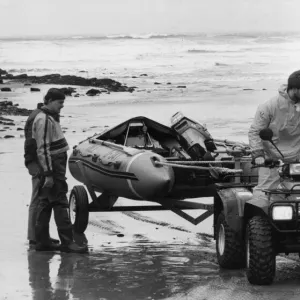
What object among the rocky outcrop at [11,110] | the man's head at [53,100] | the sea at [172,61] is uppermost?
the man's head at [53,100]

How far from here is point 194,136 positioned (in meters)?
11.8

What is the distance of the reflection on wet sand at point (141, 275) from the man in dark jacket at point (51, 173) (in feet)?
0.70

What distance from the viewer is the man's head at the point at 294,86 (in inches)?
301

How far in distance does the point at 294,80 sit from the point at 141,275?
6.96 ft

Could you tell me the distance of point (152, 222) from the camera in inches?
447

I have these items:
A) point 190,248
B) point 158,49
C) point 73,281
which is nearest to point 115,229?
point 190,248

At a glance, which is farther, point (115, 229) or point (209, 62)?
point (209, 62)

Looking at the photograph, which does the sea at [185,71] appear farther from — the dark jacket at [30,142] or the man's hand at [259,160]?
the man's hand at [259,160]

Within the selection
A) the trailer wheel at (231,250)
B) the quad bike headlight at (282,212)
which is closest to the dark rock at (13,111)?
the trailer wheel at (231,250)

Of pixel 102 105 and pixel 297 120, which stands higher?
pixel 297 120

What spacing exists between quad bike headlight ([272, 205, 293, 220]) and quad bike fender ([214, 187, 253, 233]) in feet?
2.52

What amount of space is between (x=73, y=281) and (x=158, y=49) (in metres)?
76.6

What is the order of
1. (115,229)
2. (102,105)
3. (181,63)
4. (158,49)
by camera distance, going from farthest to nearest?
1. (158,49)
2. (181,63)
3. (102,105)
4. (115,229)

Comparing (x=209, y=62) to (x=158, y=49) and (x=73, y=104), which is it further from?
(x=73, y=104)
